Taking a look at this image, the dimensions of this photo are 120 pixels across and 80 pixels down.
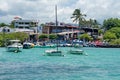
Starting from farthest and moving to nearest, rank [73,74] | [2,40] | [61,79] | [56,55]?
[2,40] → [56,55] → [73,74] → [61,79]

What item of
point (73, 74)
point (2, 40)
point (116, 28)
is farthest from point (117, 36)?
point (73, 74)

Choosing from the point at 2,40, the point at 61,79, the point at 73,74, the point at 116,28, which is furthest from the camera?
the point at 116,28

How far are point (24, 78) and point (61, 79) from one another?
397cm

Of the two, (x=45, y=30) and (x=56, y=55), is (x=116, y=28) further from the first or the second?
(x=56, y=55)

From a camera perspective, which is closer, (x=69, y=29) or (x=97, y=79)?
(x=97, y=79)

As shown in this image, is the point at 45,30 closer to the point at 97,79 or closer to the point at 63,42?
the point at 63,42

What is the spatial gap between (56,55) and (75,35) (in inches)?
4003

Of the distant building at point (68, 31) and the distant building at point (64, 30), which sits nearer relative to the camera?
the distant building at point (64, 30)

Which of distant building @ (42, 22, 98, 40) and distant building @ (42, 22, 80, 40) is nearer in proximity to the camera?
distant building @ (42, 22, 80, 40)

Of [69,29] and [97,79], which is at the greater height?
[69,29]

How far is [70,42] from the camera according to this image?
7106 inches

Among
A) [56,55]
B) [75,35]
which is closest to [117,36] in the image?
[75,35]

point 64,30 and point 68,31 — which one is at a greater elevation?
point 64,30

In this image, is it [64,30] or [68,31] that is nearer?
[68,31]
